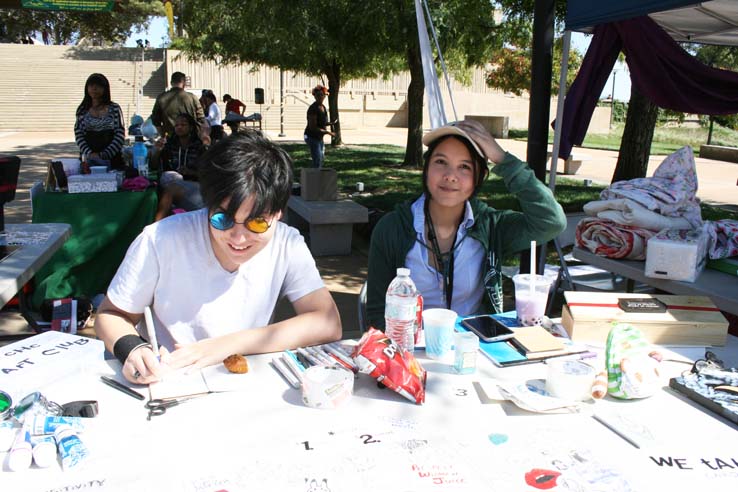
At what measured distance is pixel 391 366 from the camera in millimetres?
1758

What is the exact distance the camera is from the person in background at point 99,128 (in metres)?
6.19

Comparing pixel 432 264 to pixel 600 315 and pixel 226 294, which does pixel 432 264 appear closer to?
pixel 600 315

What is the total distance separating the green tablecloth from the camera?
4762mm

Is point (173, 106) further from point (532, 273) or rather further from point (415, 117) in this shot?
point (532, 273)

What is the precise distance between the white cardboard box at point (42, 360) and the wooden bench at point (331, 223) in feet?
14.9

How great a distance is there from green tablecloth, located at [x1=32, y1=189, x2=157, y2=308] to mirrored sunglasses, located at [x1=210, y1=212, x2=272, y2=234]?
11.0 ft

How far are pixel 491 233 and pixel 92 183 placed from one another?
361 centimetres

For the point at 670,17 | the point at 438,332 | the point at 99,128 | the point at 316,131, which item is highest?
the point at 670,17

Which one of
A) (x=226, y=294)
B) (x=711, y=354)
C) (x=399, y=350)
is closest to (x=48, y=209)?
(x=226, y=294)

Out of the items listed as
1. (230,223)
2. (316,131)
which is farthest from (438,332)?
(316,131)

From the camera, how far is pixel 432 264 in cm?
269

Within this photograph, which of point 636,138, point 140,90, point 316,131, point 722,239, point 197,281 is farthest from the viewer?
point 140,90

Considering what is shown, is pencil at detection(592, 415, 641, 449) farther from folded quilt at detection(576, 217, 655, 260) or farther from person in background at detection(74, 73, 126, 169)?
person in background at detection(74, 73, 126, 169)

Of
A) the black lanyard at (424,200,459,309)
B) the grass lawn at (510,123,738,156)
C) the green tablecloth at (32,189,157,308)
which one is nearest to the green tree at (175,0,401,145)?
the green tablecloth at (32,189,157,308)
